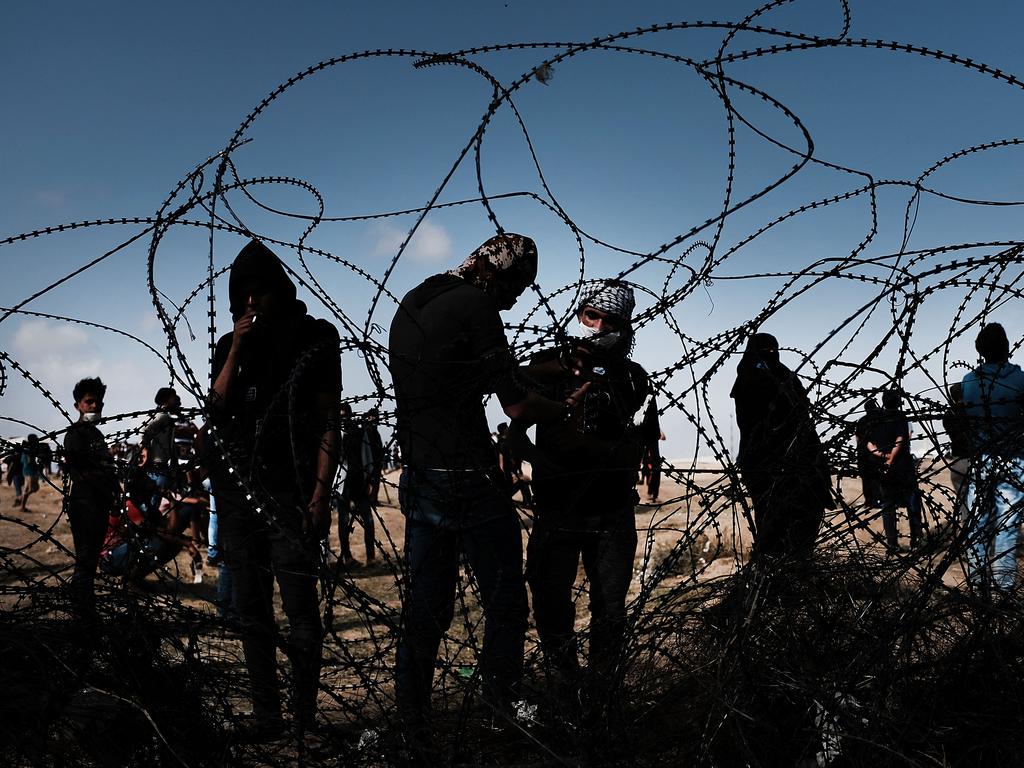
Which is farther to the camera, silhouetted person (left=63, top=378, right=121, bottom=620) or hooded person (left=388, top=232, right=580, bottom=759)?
hooded person (left=388, top=232, right=580, bottom=759)

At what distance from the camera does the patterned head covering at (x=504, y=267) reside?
2623 millimetres

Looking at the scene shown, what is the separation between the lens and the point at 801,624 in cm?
224

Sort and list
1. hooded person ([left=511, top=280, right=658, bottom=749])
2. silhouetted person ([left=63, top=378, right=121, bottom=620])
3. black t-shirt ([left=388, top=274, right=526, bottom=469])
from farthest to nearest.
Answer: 1. hooded person ([left=511, top=280, right=658, bottom=749])
2. black t-shirt ([left=388, top=274, right=526, bottom=469])
3. silhouetted person ([left=63, top=378, right=121, bottom=620])

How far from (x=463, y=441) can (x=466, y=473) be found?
115 mm

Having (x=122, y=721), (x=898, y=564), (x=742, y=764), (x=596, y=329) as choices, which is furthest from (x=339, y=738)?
(x=596, y=329)

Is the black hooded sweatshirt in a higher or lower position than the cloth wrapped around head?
lower

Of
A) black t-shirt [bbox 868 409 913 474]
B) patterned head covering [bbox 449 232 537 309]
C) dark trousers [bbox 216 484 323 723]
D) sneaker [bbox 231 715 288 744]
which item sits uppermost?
patterned head covering [bbox 449 232 537 309]

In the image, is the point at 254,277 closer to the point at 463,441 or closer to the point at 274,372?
the point at 274,372

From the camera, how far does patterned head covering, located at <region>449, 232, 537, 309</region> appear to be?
8.61 feet

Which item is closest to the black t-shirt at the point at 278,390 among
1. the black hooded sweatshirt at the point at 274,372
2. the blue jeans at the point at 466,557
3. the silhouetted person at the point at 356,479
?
the black hooded sweatshirt at the point at 274,372

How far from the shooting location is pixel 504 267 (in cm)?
262

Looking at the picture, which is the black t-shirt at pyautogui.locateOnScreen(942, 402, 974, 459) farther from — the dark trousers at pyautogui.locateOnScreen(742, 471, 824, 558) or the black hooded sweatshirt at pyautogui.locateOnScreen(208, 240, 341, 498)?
the black hooded sweatshirt at pyautogui.locateOnScreen(208, 240, 341, 498)

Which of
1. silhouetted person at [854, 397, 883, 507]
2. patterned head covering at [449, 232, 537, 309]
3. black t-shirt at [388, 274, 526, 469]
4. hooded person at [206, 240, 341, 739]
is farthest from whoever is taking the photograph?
hooded person at [206, 240, 341, 739]

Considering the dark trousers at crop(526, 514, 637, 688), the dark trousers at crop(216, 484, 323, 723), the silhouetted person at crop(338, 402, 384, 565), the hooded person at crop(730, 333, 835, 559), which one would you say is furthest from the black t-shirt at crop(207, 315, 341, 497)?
the hooded person at crop(730, 333, 835, 559)
